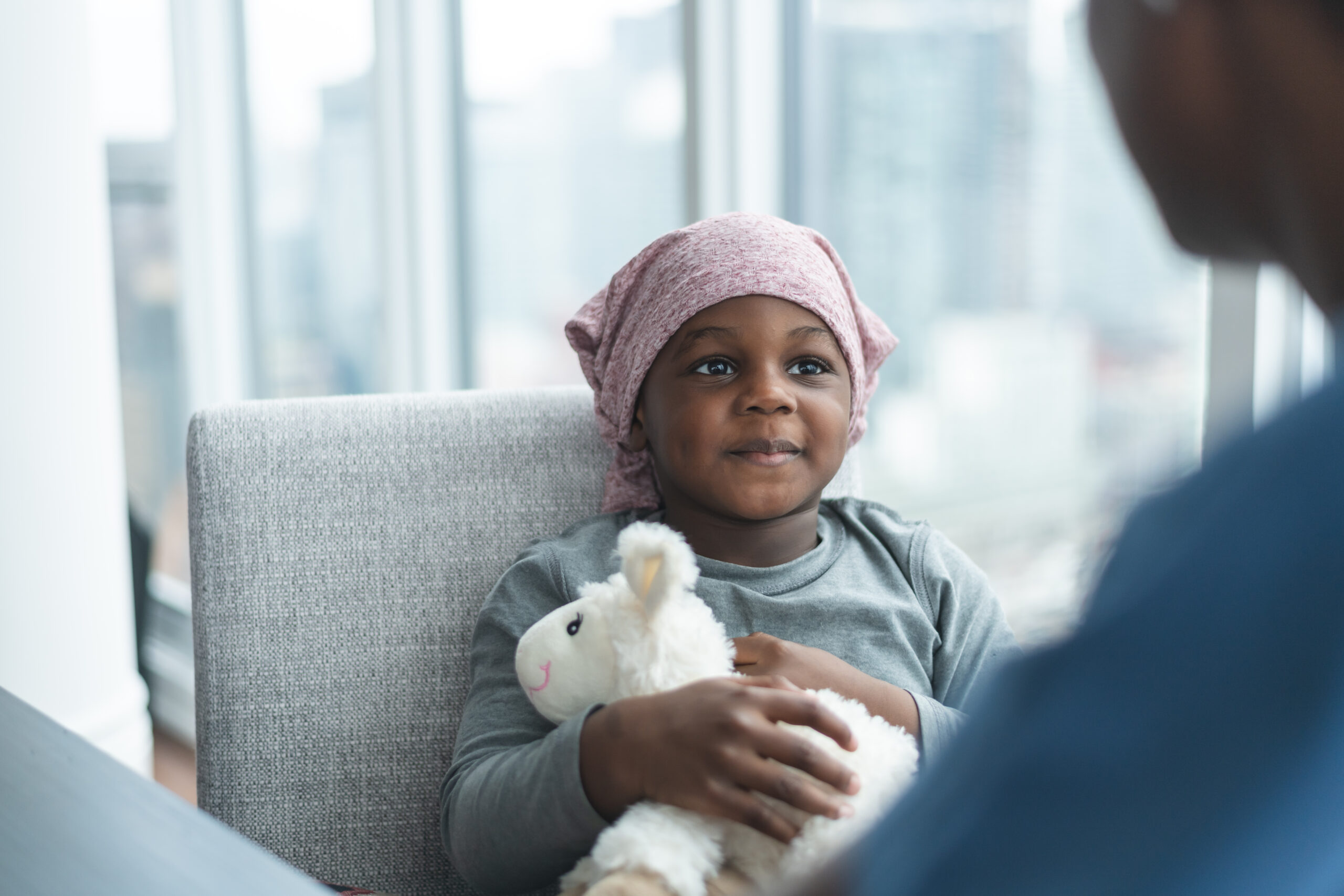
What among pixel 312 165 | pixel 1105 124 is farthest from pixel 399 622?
pixel 312 165

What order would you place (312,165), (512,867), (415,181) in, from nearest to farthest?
(512,867) < (415,181) < (312,165)

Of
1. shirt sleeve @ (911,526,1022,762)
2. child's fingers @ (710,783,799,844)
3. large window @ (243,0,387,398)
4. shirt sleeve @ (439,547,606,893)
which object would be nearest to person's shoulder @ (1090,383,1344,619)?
child's fingers @ (710,783,799,844)

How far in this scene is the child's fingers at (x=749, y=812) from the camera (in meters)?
0.68

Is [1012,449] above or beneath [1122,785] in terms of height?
beneath

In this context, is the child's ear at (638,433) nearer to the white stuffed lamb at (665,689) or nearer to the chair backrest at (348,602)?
the chair backrest at (348,602)

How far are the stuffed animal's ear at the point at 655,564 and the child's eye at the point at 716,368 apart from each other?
264mm

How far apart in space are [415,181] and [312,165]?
0.78 m

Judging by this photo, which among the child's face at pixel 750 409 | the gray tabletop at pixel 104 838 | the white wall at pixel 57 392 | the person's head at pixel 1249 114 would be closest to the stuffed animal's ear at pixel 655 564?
the child's face at pixel 750 409

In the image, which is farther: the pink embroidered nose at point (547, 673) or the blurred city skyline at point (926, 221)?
the blurred city skyline at point (926, 221)

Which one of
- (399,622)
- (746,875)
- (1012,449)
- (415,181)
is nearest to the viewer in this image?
(746,875)

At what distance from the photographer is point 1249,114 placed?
1.00ft

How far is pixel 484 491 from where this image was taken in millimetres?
1111

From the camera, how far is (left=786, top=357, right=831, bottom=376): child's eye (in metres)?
1.01

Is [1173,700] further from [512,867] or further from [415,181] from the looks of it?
[415,181]
